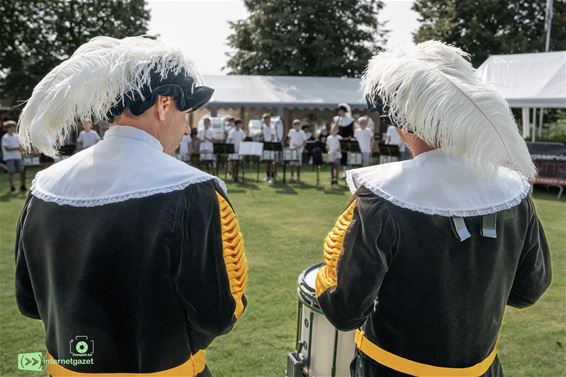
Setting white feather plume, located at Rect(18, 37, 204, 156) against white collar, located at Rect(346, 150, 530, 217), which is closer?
white feather plume, located at Rect(18, 37, 204, 156)

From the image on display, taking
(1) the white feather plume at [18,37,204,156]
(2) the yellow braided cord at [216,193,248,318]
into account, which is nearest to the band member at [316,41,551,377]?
(2) the yellow braided cord at [216,193,248,318]

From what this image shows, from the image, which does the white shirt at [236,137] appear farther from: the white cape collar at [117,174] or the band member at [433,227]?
the white cape collar at [117,174]

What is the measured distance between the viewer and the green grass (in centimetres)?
363

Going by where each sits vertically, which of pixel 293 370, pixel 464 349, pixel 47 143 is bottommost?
pixel 293 370

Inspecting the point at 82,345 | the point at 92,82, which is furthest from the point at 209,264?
the point at 92,82

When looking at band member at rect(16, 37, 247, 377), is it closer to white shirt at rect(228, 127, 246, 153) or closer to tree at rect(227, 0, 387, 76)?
white shirt at rect(228, 127, 246, 153)

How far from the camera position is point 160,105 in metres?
1.56

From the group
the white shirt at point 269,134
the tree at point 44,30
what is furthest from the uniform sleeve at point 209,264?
the tree at point 44,30

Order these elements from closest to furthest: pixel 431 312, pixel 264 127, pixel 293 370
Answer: pixel 431 312, pixel 293 370, pixel 264 127

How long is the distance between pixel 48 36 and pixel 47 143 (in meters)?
27.4

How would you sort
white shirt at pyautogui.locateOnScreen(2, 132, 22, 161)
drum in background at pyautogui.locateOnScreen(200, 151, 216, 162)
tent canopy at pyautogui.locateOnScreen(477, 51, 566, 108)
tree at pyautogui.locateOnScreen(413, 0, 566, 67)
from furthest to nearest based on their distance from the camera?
tree at pyautogui.locateOnScreen(413, 0, 566, 67)
drum in background at pyautogui.locateOnScreen(200, 151, 216, 162)
tent canopy at pyautogui.locateOnScreen(477, 51, 566, 108)
white shirt at pyautogui.locateOnScreen(2, 132, 22, 161)

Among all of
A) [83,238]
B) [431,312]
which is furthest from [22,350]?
[431,312]

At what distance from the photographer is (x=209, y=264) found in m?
1.45

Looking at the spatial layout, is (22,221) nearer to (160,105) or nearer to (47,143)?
(47,143)
